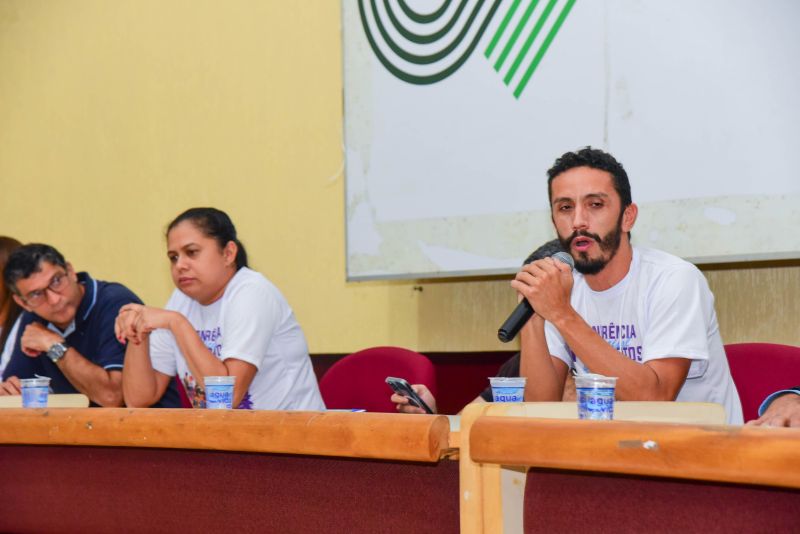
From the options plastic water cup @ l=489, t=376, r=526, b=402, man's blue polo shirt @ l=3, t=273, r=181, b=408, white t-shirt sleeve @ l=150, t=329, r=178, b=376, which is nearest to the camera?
plastic water cup @ l=489, t=376, r=526, b=402

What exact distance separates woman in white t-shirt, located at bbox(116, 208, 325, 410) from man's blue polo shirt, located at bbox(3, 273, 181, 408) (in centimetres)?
16

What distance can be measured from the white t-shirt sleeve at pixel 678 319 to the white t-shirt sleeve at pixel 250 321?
37.7 inches

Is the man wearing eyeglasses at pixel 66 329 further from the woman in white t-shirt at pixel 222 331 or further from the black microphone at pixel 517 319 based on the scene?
the black microphone at pixel 517 319

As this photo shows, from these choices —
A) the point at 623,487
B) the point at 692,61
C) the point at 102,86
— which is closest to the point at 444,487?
the point at 623,487

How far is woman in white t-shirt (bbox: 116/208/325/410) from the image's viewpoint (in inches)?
95.6

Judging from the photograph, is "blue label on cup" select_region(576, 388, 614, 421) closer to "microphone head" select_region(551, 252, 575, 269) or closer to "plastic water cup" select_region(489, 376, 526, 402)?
"plastic water cup" select_region(489, 376, 526, 402)

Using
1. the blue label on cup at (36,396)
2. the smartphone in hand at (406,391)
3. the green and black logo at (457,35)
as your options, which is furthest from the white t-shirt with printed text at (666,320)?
the blue label on cup at (36,396)

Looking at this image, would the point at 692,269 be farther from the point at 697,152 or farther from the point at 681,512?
the point at 681,512

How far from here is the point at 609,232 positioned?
2.00 metres

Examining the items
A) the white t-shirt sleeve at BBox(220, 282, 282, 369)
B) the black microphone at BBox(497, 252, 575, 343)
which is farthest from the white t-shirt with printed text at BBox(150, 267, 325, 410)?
the black microphone at BBox(497, 252, 575, 343)

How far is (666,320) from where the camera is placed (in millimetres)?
1897

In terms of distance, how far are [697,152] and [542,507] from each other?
1.49m

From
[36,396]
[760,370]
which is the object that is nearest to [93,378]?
[36,396]

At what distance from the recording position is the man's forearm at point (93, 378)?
8.92 feet
